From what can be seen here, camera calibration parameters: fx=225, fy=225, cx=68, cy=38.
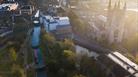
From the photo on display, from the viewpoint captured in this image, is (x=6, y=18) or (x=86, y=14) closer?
(x=6, y=18)

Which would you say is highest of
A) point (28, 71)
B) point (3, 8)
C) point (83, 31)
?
point (3, 8)

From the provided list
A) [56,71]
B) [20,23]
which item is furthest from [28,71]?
[20,23]

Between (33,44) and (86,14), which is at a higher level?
(86,14)

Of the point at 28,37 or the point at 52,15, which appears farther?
the point at 52,15

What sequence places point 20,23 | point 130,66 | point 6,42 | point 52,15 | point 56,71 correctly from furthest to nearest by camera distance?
point 52,15, point 20,23, point 6,42, point 56,71, point 130,66

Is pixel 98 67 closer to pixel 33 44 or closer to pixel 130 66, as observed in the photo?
pixel 130 66

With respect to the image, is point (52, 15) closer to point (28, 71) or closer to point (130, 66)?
point (28, 71)

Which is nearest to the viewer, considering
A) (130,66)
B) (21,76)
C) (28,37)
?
(21,76)

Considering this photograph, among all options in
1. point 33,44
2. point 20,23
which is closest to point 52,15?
point 20,23

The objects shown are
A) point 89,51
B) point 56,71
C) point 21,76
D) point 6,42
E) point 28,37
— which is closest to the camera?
point 21,76
